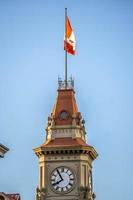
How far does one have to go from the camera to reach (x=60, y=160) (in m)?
154

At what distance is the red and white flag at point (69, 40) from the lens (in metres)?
164

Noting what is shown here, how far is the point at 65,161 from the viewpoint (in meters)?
154

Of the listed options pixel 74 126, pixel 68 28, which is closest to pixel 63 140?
pixel 74 126

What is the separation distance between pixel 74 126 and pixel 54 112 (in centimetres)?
354

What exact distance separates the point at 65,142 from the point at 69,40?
57.0 ft

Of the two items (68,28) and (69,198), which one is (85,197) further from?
(68,28)

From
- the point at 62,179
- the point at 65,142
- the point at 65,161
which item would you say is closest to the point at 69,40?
the point at 65,142

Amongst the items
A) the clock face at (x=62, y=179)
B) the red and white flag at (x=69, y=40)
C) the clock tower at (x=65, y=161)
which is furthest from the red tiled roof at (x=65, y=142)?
the red and white flag at (x=69, y=40)

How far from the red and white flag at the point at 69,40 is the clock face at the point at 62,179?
62.0 feet

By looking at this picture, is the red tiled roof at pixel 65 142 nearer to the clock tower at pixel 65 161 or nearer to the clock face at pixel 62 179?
the clock tower at pixel 65 161

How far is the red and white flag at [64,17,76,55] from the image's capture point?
540 ft

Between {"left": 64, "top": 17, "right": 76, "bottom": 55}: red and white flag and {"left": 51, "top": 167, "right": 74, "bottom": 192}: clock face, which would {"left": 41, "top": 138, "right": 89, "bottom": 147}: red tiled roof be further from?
{"left": 64, "top": 17, "right": 76, "bottom": 55}: red and white flag

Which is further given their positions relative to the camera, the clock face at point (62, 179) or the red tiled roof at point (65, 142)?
the red tiled roof at point (65, 142)

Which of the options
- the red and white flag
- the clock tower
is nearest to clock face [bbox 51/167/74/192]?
the clock tower
